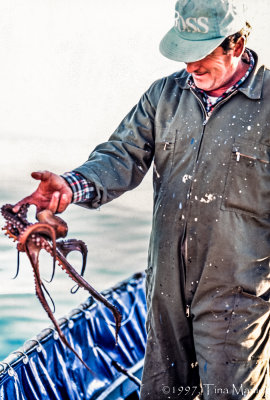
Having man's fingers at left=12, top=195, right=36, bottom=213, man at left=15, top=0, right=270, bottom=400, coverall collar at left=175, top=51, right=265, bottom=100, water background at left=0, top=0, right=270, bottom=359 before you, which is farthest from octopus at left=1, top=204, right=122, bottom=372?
water background at left=0, top=0, right=270, bottom=359

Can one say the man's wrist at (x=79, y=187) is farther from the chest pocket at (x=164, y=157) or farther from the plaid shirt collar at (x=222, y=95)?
the plaid shirt collar at (x=222, y=95)

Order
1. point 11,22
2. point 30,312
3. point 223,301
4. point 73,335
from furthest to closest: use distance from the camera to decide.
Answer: point 11,22
point 30,312
point 73,335
point 223,301

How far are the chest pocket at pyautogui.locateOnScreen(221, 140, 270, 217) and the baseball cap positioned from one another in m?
0.38

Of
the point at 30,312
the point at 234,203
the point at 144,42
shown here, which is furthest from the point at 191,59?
the point at 144,42

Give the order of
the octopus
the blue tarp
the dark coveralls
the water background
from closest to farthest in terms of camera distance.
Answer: the octopus
the dark coveralls
the blue tarp
the water background

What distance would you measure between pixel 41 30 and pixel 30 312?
3832 millimetres

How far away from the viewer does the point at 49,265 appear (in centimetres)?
629

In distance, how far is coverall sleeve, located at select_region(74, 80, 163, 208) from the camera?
2.66m

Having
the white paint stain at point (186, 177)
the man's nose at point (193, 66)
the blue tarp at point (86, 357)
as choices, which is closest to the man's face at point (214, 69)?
the man's nose at point (193, 66)

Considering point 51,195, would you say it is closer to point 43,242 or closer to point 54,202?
point 54,202

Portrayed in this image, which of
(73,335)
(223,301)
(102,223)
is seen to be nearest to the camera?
(223,301)

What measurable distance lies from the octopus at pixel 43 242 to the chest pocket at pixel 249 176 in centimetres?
62

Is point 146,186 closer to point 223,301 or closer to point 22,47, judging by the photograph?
point 22,47

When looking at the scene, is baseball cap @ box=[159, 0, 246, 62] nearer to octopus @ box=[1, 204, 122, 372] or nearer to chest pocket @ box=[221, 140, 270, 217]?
chest pocket @ box=[221, 140, 270, 217]
